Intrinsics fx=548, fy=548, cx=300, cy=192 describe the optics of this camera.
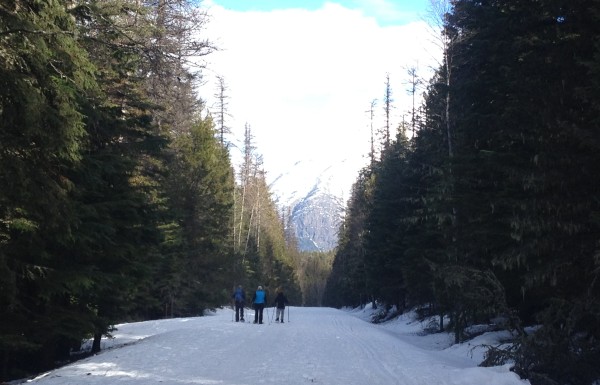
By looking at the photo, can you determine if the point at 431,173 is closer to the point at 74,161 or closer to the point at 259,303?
the point at 259,303

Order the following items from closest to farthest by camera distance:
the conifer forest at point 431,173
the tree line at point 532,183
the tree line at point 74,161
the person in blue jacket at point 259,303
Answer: the tree line at point 74,161, the conifer forest at point 431,173, the tree line at point 532,183, the person in blue jacket at point 259,303

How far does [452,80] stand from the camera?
2192cm

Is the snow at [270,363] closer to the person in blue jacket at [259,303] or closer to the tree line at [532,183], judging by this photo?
the tree line at [532,183]

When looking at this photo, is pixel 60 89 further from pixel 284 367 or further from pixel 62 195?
pixel 284 367

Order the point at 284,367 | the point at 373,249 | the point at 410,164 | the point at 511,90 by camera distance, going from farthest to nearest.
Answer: the point at 373,249, the point at 410,164, the point at 511,90, the point at 284,367

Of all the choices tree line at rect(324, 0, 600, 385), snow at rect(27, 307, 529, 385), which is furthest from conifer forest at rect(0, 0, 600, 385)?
snow at rect(27, 307, 529, 385)

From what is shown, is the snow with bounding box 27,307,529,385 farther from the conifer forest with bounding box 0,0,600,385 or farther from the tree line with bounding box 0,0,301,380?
the tree line with bounding box 0,0,301,380

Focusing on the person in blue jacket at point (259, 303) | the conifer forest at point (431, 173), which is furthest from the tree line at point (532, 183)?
the person in blue jacket at point (259, 303)

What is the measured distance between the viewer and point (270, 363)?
42.7ft

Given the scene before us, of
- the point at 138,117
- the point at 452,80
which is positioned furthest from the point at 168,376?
the point at 452,80

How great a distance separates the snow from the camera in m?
10.8

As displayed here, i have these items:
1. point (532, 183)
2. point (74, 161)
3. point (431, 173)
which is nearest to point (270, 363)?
point (74, 161)

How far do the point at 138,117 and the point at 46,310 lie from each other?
253 inches

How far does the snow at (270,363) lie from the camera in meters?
10.8
